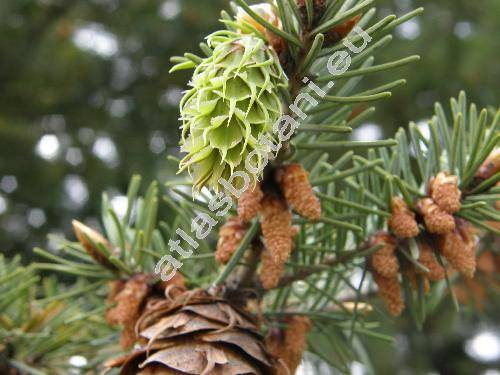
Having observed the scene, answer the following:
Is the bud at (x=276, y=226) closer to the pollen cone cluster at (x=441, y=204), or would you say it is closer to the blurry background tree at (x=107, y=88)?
the pollen cone cluster at (x=441, y=204)

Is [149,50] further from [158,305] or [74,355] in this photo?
[158,305]

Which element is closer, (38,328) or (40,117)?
(38,328)

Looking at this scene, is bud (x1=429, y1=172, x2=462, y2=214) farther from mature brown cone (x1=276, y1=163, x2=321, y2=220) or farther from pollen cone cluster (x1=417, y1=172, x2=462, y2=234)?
mature brown cone (x1=276, y1=163, x2=321, y2=220)

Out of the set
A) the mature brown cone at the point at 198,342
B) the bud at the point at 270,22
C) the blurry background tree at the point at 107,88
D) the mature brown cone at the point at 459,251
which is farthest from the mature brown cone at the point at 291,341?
the blurry background tree at the point at 107,88

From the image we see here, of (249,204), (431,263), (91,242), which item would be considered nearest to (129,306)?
(91,242)

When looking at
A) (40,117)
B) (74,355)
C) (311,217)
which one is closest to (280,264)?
(311,217)

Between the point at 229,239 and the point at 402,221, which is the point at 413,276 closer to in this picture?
the point at 402,221

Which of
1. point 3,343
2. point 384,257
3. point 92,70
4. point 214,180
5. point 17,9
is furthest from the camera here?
point 92,70

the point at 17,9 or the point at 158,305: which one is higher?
the point at 17,9

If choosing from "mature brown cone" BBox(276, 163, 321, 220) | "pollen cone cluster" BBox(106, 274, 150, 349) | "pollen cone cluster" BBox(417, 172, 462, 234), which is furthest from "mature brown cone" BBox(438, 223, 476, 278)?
"pollen cone cluster" BBox(106, 274, 150, 349)
